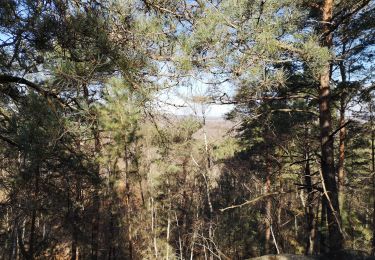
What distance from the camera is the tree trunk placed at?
591 centimetres

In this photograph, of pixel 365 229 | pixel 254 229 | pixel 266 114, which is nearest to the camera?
pixel 266 114

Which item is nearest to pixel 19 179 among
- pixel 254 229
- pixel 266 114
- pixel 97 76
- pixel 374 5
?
pixel 97 76

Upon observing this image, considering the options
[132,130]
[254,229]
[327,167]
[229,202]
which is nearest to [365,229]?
[254,229]

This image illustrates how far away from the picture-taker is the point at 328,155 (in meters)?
6.27

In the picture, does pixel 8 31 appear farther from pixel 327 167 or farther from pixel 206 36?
pixel 327 167

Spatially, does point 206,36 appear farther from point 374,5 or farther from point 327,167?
point 374,5

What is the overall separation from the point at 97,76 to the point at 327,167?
431 cm

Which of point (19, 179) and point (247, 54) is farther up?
point (247, 54)

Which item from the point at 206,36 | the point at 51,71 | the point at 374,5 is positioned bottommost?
the point at 51,71

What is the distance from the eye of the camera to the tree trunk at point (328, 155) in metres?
5.91

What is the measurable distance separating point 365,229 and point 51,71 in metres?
21.8

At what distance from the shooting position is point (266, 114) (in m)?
6.61

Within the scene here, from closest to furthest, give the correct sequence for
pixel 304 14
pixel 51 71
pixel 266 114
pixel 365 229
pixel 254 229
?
pixel 51 71
pixel 304 14
pixel 266 114
pixel 365 229
pixel 254 229

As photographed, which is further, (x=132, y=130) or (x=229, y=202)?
(x=229, y=202)
